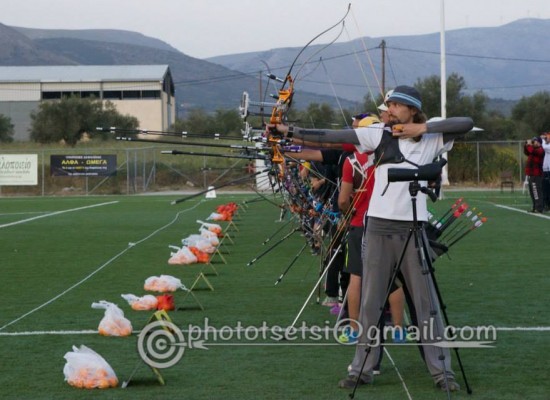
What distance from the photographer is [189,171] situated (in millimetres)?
55500

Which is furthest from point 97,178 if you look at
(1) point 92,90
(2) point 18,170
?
(1) point 92,90

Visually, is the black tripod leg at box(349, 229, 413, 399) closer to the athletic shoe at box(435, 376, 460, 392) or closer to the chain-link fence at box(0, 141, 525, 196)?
the athletic shoe at box(435, 376, 460, 392)

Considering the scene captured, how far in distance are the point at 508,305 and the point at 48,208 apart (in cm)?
2684

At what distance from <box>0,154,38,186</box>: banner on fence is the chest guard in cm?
4405

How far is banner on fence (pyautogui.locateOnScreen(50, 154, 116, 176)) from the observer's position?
51.3 m

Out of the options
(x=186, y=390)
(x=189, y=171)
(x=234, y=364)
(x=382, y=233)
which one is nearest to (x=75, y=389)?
(x=186, y=390)

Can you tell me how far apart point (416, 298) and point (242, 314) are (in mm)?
3928

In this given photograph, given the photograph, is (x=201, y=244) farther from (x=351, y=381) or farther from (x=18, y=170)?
(x=18, y=170)

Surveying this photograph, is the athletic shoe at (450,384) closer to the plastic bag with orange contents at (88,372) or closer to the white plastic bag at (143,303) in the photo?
the plastic bag with orange contents at (88,372)

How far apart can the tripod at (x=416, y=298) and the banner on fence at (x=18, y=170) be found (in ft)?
144

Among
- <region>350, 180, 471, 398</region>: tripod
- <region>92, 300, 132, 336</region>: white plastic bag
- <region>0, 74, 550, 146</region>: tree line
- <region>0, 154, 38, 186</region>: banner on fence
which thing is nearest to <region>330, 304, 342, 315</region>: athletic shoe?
<region>92, 300, 132, 336</region>: white plastic bag

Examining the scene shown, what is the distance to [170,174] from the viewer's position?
180 feet

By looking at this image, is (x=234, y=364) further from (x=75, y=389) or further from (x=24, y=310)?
(x=24, y=310)

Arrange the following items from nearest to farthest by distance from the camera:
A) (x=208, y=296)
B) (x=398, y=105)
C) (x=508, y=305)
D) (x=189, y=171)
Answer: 1. (x=398, y=105)
2. (x=508, y=305)
3. (x=208, y=296)
4. (x=189, y=171)
